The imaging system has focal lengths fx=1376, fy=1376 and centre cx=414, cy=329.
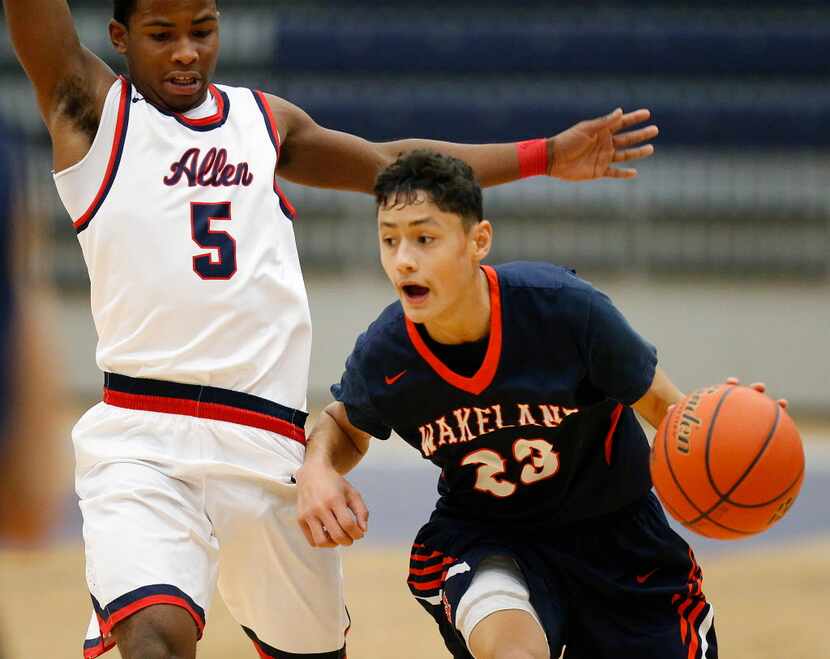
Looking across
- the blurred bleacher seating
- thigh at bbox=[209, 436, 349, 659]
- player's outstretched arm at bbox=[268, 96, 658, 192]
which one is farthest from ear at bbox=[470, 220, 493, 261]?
the blurred bleacher seating

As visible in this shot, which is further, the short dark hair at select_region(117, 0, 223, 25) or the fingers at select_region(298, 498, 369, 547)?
the short dark hair at select_region(117, 0, 223, 25)

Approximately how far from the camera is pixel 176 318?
4.82 m

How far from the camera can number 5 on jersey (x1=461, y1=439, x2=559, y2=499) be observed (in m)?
4.92

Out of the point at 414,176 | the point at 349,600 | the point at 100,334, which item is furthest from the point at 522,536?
the point at 349,600

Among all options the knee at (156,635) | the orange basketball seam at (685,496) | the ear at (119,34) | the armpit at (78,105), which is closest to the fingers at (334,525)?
the knee at (156,635)

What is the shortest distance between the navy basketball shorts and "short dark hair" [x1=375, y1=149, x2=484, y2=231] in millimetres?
1193

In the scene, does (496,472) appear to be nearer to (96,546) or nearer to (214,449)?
(214,449)

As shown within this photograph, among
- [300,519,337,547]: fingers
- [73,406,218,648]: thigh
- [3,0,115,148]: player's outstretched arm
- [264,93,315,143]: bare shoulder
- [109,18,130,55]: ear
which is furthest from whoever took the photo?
[264,93,315,143]: bare shoulder

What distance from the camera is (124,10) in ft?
16.3

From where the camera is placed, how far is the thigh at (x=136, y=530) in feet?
14.6

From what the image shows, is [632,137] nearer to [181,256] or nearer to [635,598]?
[635,598]

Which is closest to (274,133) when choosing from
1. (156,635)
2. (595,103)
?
(156,635)

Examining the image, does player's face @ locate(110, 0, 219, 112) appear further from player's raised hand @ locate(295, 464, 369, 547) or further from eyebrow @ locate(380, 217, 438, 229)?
player's raised hand @ locate(295, 464, 369, 547)

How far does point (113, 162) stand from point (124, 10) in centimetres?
58
